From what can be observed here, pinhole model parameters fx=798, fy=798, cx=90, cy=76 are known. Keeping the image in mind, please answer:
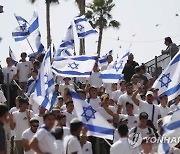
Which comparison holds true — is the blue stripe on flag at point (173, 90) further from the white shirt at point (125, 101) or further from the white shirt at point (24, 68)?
the white shirt at point (24, 68)

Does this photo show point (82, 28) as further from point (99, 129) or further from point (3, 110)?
point (3, 110)

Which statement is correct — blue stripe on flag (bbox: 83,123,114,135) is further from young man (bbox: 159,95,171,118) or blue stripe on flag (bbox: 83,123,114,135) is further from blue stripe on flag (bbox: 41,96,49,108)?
young man (bbox: 159,95,171,118)

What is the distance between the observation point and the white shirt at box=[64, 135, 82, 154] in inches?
530

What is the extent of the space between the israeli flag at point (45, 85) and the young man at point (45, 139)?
2.89 meters

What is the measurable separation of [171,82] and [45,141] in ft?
11.8

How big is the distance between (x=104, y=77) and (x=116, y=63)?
0.57 metres

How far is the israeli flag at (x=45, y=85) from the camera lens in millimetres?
16453

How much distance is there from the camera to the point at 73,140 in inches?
530

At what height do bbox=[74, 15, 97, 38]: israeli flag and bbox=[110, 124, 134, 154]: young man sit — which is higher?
bbox=[74, 15, 97, 38]: israeli flag

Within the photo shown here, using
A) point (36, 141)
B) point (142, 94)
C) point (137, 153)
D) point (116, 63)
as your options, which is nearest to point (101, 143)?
point (142, 94)

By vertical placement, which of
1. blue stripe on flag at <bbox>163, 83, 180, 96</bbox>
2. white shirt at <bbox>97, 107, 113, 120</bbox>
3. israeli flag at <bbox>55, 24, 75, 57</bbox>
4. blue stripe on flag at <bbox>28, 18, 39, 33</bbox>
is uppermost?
blue stripe on flag at <bbox>28, 18, 39, 33</bbox>

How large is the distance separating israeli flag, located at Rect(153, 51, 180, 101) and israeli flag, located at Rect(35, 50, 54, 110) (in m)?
2.23

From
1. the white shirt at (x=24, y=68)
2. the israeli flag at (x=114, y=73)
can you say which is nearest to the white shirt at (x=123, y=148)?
the israeli flag at (x=114, y=73)

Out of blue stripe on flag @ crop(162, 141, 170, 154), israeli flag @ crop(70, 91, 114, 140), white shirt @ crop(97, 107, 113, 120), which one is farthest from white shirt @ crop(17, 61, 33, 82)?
blue stripe on flag @ crop(162, 141, 170, 154)
